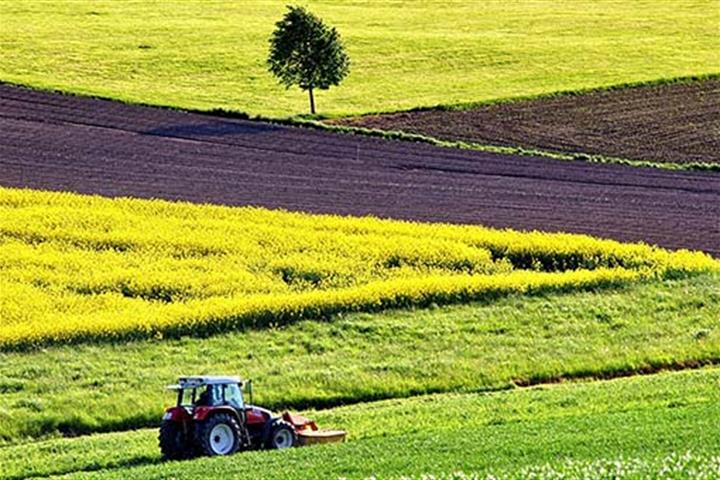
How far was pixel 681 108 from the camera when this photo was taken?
66562 mm

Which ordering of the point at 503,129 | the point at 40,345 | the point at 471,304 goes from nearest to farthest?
1. the point at 40,345
2. the point at 471,304
3. the point at 503,129

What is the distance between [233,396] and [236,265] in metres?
14.1

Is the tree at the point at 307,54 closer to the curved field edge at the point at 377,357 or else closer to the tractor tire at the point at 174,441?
the curved field edge at the point at 377,357

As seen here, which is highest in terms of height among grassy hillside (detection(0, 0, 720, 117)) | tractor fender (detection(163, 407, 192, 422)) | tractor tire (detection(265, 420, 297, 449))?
grassy hillside (detection(0, 0, 720, 117))

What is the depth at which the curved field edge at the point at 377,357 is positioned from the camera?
100ft

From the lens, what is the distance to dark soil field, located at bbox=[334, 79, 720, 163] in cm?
5922

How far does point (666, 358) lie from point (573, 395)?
16.4 ft

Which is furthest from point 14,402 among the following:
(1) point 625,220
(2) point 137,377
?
(1) point 625,220

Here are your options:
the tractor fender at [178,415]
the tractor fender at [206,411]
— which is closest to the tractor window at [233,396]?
the tractor fender at [206,411]

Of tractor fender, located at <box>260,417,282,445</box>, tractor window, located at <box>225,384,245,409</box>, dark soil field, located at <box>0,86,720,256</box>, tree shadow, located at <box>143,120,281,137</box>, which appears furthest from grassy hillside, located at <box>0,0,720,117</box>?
tractor fender, located at <box>260,417,282,445</box>

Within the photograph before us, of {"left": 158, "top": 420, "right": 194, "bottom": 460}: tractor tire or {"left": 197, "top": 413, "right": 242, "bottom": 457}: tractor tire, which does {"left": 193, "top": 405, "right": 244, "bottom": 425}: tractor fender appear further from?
{"left": 158, "top": 420, "right": 194, "bottom": 460}: tractor tire

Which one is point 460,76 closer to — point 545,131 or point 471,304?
point 545,131

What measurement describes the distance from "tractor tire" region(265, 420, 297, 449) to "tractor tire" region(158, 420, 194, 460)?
4.10 ft

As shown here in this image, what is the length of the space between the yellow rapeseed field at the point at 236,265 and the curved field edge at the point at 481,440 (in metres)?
5.43
